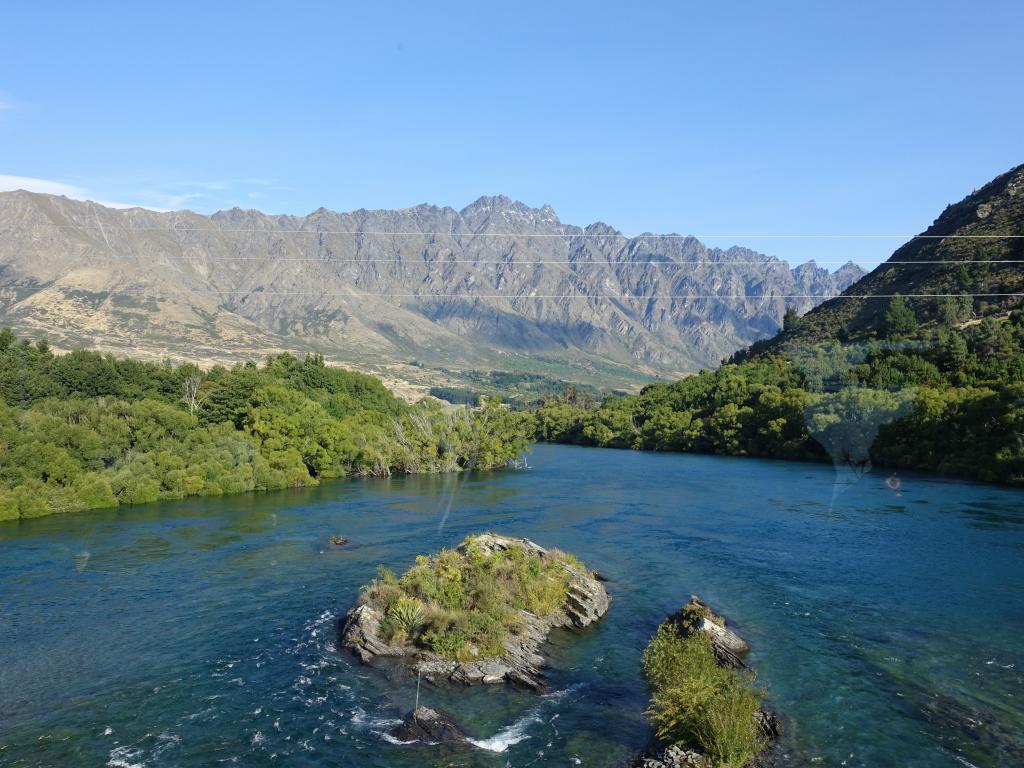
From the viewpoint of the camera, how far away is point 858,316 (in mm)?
134250

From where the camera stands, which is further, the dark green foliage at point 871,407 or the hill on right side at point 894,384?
the hill on right side at point 894,384

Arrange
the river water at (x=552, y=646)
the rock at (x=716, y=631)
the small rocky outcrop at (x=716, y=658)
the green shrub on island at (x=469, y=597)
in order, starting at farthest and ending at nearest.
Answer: the green shrub on island at (x=469, y=597) < the rock at (x=716, y=631) < the river water at (x=552, y=646) < the small rocky outcrop at (x=716, y=658)

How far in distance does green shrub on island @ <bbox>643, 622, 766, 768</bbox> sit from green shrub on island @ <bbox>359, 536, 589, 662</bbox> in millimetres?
6764

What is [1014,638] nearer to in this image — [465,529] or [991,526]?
[991,526]

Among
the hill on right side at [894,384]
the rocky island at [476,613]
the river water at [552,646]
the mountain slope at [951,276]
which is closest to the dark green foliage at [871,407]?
the hill on right side at [894,384]

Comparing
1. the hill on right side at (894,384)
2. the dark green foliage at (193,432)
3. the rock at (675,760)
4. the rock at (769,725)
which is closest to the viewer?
the rock at (675,760)

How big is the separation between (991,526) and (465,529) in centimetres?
3437

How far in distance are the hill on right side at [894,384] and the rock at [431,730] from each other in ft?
210

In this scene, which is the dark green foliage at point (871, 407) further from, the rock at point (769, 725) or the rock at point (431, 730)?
the rock at point (431, 730)

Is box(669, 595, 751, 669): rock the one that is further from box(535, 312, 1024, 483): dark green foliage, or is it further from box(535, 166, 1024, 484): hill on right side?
box(535, 312, 1024, 483): dark green foliage

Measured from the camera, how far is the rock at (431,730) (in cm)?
1898

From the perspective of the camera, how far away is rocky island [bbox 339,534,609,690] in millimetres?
24250

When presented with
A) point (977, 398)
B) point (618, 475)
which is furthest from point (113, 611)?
point (977, 398)

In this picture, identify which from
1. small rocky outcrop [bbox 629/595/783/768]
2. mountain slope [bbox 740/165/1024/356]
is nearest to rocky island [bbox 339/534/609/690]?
small rocky outcrop [bbox 629/595/783/768]
